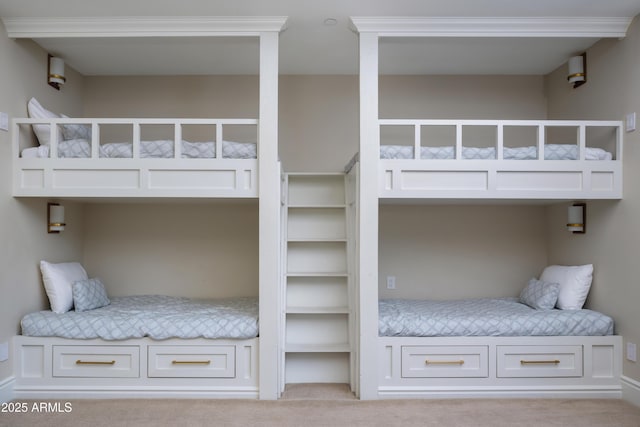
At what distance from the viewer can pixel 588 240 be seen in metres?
3.81

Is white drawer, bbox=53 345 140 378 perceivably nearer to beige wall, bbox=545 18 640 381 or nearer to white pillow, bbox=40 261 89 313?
white pillow, bbox=40 261 89 313

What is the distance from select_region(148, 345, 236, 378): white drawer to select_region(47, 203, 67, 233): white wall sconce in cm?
137

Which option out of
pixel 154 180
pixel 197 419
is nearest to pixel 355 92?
pixel 154 180

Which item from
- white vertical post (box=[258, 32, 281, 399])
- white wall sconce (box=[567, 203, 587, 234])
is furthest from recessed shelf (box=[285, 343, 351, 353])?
white wall sconce (box=[567, 203, 587, 234])

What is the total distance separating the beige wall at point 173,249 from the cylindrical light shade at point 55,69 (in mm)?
1232

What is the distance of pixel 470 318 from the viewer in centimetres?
345

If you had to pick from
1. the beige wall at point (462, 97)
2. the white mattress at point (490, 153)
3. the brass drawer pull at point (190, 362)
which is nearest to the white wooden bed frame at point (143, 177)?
the white mattress at point (490, 153)

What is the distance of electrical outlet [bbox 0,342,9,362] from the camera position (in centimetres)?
323

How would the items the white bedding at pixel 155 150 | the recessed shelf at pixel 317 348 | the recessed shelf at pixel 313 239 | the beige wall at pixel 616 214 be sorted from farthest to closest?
1. the recessed shelf at pixel 313 239
2. the recessed shelf at pixel 317 348
3. the white bedding at pixel 155 150
4. the beige wall at pixel 616 214

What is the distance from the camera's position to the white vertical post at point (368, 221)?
10.9 feet

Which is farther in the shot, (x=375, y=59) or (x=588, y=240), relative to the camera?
(x=588, y=240)

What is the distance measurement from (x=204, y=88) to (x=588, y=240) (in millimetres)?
3714

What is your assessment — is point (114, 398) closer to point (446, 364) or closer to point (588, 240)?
point (446, 364)

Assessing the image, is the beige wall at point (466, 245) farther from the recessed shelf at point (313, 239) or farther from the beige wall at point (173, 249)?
the beige wall at point (173, 249)
